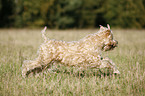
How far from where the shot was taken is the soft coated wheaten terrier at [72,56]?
369 cm

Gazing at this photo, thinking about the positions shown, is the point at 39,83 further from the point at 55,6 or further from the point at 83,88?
the point at 55,6

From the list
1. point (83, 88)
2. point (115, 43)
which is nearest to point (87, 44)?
point (115, 43)

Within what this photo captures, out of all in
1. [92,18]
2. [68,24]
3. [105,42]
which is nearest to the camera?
[105,42]

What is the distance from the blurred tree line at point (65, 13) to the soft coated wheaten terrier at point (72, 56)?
22641 millimetres

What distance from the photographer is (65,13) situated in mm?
30562

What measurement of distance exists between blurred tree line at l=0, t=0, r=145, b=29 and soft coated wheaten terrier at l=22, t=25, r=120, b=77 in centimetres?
2264

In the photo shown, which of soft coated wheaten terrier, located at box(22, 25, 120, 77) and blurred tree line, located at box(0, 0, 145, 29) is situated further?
blurred tree line, located at box(0, 0, 145, 29)

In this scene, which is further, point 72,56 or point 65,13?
point 65,13

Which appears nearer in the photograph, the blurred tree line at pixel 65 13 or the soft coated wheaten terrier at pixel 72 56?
the soft coated wheaten terrier at pixel 72 56

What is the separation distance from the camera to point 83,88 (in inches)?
133

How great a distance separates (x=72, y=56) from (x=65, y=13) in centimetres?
2760

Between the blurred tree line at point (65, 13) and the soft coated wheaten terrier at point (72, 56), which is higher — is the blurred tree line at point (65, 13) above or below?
above

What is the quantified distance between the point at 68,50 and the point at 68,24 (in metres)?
26.9

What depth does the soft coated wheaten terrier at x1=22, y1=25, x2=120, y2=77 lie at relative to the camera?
369 cm
